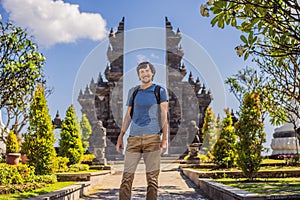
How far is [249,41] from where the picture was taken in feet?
12.0

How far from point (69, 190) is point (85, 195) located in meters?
1.71

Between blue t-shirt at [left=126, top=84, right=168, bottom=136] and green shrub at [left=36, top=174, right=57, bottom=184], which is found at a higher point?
blue t-shirt at [left=126, top=84, right=168, bottom=136]

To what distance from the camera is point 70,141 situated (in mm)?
Result: 19781

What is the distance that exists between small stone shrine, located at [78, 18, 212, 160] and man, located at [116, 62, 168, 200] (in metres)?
24.8

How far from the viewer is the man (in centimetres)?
446

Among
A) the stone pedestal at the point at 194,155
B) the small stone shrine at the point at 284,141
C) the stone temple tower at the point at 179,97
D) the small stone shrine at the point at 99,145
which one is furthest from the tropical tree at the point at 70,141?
the stone temple tower at the point at 179,97

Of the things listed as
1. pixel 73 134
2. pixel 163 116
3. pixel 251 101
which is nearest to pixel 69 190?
pixel 163 116

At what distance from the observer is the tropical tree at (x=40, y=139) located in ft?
35.7

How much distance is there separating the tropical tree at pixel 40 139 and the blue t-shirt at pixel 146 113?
23.4 feet

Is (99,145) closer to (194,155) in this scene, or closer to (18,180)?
(194,155)

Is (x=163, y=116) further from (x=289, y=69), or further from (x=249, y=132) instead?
(x=289, y=69)

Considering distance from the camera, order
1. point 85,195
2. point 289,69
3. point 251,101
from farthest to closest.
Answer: point 289,69
point 251,101
point 85,195

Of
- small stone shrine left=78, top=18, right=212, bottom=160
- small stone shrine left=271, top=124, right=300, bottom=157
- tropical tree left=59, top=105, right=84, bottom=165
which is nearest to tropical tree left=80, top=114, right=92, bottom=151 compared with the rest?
small stone shrine left=78, top=18, right=212, bottom=160

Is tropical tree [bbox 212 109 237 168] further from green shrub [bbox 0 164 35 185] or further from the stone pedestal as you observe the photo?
green shrub [bbox 0 164 35 185]
